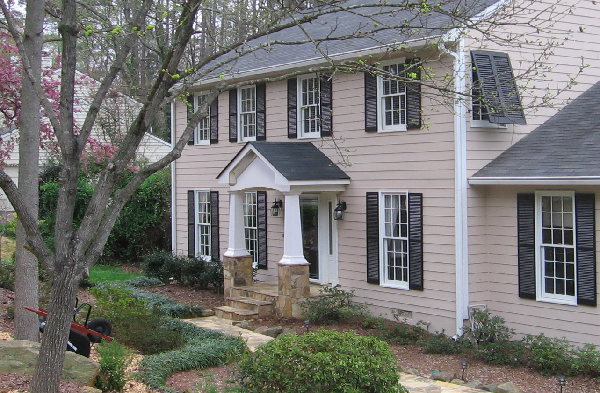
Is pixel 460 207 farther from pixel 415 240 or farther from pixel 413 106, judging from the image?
pixel 413 106

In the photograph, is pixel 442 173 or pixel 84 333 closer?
pixel 84 333

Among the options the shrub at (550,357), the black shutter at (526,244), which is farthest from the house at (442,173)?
the shrub at (550,357)

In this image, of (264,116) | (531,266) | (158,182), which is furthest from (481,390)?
(158,182)

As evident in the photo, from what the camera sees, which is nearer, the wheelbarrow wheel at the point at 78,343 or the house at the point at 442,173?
the wheelbarrow wheel at the point at 78,343

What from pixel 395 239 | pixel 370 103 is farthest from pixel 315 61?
pixel 395 239

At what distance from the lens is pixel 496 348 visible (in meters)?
11.0

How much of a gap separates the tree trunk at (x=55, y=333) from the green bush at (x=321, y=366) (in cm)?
174

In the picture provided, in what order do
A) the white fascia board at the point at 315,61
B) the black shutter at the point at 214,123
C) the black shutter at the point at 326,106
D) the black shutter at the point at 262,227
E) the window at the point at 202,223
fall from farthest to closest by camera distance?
the window at the point at 202,223
the black shutter at the point at 214,123
the black shutter at the point at 262,227
the black shutter at the point at 326,106
the white fascia board at the point at 315,61

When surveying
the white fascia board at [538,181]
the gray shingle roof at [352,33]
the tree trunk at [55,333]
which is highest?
the gray shingle roof at [352,33]

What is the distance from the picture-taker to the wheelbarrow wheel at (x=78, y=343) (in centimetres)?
813

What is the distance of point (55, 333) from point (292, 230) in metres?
7.88

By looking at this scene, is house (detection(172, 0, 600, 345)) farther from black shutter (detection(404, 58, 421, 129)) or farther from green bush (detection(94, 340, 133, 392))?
green bush (detection(94, 340, 133, 392))

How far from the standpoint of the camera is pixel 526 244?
1170 centimetres

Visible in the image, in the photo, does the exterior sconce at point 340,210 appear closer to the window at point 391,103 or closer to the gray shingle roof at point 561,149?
the window at point 391,103
